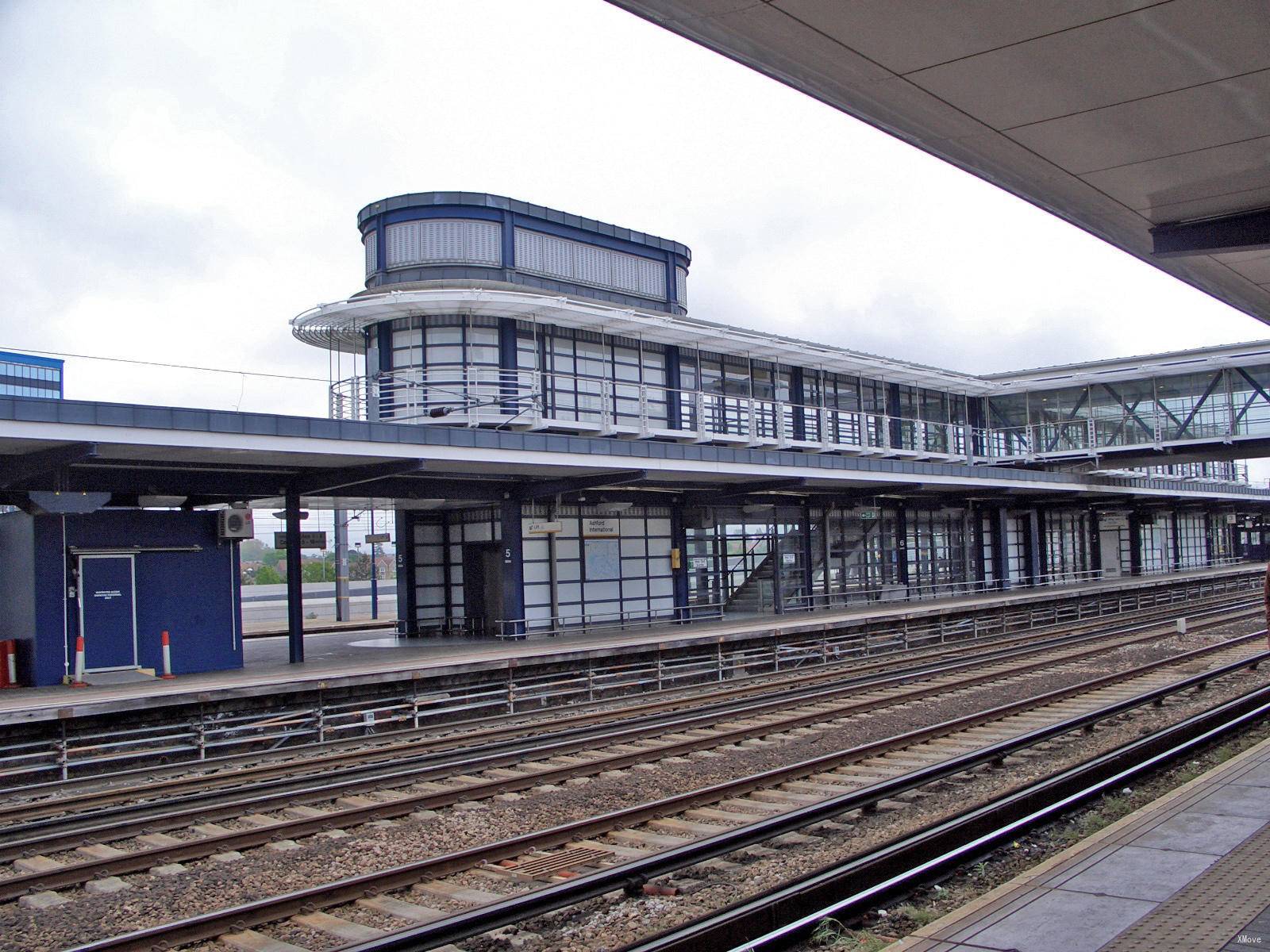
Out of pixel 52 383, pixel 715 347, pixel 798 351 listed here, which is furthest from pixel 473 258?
pixel 52 383

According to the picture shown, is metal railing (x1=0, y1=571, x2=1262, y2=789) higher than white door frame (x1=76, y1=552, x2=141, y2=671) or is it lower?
lower

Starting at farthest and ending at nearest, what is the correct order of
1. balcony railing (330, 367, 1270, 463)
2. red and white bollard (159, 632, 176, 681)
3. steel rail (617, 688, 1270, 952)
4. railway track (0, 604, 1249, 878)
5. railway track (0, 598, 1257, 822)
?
balcony railing (330, 367, 1270, 463) → red and white bollard (159, 632, 176, 681) → railway track (0, 598, 1257, 822) → railway track (0, 604, 1249, 878) → steel rail (617, 688, 1270, 952)

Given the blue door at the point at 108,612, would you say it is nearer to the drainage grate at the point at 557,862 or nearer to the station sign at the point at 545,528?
the station sign at the point at 545,528

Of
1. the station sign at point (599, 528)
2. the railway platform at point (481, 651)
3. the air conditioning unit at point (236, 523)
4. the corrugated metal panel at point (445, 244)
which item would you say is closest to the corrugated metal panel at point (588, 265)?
the corrugated metal panel at point (445, 244)

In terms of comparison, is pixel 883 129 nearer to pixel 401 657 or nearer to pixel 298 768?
pixel 298 768

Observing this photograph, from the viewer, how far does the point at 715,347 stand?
2539cm

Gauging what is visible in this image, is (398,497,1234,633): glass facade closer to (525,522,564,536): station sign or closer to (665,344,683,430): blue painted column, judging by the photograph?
(525,522,564,536): station sign

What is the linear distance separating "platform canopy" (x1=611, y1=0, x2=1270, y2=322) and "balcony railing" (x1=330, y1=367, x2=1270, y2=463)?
12.7 metres

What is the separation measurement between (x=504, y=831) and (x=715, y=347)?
59.4 ft

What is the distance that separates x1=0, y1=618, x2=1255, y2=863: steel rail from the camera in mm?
8609

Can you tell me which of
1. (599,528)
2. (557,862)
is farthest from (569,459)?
(557,862)

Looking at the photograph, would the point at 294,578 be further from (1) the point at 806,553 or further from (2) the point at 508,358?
(1) the point at 806,553

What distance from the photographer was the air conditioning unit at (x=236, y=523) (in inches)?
622

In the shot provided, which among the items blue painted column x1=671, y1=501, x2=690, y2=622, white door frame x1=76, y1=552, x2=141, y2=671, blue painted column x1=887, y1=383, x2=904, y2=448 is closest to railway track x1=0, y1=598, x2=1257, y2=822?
white door frame x1=76, y1=552, x2=141, y2=671
